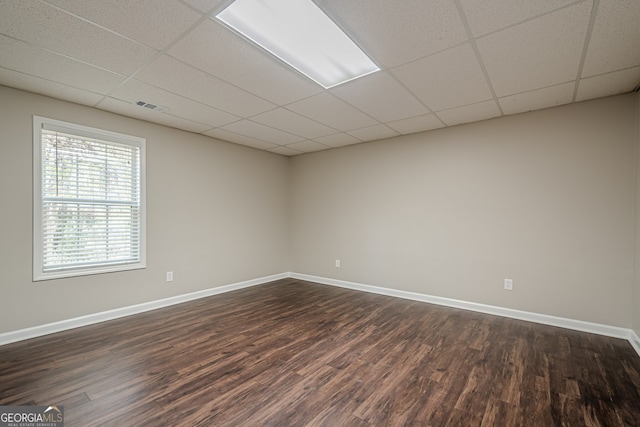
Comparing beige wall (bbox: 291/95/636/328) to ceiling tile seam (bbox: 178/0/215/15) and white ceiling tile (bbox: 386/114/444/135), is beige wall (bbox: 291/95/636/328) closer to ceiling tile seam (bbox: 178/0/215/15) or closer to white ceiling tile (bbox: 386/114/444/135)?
white ceiling tile (bbox: 386/114/444/135)

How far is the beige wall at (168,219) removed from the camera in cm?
278

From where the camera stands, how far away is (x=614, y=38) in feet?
6.33

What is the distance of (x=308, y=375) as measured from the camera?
2209mm

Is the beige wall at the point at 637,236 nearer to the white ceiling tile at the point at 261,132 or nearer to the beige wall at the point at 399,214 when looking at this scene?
the beige wall at the point at 399,214

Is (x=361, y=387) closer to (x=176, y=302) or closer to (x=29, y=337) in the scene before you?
(x=176, y=302)

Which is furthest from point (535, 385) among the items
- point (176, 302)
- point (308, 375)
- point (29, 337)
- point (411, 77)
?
point (29, 337)

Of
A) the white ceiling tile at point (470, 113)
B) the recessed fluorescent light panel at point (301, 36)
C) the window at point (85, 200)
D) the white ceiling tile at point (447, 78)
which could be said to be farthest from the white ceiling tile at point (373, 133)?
the window at point (85, 200)

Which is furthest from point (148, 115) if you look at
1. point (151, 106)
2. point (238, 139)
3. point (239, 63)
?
point (239, 63)

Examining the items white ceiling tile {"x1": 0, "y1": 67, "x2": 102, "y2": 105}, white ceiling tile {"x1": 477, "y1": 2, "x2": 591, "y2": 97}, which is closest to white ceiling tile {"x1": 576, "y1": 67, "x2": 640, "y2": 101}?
white ceiling tile {"x1": 477, "y1": 2, "x2": 591, "y2": 97}

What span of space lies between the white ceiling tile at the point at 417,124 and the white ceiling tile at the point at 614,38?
4.80ft

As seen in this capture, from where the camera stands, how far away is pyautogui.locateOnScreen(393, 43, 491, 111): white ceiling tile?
2.21 metres

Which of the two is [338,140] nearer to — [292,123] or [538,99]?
[292,123]

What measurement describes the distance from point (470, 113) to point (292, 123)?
7.29 ft

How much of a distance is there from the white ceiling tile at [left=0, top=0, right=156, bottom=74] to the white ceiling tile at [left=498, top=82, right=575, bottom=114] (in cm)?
345
